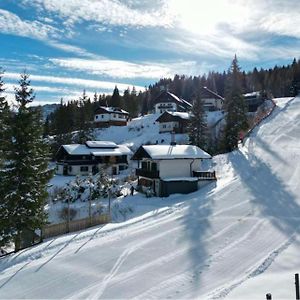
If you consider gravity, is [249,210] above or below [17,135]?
below

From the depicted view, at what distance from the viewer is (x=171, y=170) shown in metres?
39.9

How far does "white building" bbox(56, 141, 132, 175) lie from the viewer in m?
56.8

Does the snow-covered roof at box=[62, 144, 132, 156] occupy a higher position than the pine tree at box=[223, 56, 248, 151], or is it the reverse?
the pine tree at box=[223, 56, 248, 151]

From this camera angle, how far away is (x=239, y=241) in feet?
71.7

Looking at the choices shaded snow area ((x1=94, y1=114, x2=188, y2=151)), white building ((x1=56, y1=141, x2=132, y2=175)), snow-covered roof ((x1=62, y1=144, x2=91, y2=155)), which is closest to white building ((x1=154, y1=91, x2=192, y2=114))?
shaded snow area ((x1=94, y1=114, x2=188, y2=151))

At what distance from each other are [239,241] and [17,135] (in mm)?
16098

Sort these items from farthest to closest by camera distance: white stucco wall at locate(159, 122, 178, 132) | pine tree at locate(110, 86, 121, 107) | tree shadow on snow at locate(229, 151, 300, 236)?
pine tree at locate(110, 86, 121, 107) → white stucco wall at locate(159, 122, 178, 132) → tree shadow on snow at locate(229, 151, 300, 236)

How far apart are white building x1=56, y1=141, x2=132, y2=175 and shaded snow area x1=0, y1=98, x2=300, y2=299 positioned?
2416 cm

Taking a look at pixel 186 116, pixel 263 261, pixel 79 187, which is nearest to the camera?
pixel 263 261

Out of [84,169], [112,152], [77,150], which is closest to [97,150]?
[112,152]

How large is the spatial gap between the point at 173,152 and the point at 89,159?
68.2 feet

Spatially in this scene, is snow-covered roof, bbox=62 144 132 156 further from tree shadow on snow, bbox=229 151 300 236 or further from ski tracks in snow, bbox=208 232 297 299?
ski tracks in snow, bbox=208 232 297 299

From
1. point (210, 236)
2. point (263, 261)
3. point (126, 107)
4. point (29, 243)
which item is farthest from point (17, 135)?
point (126, 107)

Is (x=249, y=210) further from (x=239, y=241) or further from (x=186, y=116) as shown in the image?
(x=186, y=116)
